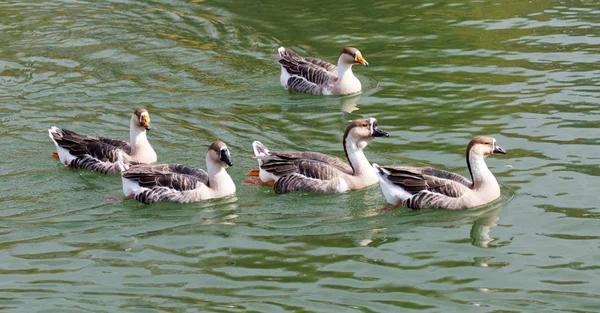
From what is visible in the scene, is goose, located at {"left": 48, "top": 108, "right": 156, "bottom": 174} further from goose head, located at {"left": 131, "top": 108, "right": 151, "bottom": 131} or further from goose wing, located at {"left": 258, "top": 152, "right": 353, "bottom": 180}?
goose wing, located at {"left": 258, "top": 152, "right": 353, "bottom": 180}

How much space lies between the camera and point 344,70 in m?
22.6

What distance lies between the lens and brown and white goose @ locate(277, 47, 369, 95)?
2269 cm

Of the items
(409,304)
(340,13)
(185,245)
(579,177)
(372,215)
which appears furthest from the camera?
(340,13)

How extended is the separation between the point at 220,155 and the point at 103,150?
9.52 feet

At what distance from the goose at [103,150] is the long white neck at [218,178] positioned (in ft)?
6.59

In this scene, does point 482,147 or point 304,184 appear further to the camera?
point 304,184

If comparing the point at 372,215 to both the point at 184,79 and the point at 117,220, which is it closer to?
the point at 117,220

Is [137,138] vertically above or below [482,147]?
below

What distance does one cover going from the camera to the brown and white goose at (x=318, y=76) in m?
22.7

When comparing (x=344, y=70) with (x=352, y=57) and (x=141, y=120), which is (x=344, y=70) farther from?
(x=141, y=120)

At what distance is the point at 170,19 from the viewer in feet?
95.3

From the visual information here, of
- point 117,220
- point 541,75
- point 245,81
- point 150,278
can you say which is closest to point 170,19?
point 245,81

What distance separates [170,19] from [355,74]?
6.84 metres

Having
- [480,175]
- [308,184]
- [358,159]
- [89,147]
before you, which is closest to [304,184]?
[308,184]
